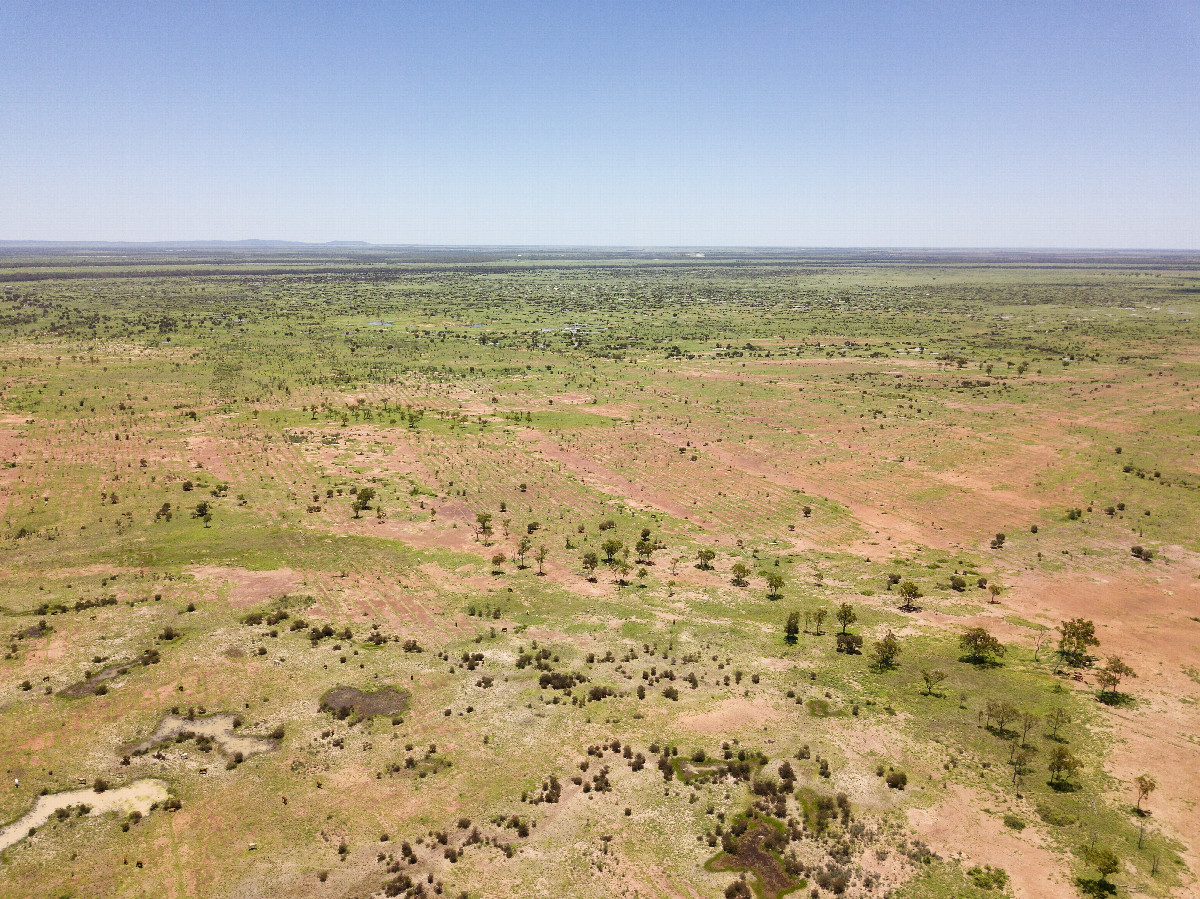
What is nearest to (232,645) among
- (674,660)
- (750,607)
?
Result: (674,660)

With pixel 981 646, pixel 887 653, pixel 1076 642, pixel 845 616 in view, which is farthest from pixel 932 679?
pixel 1076 642

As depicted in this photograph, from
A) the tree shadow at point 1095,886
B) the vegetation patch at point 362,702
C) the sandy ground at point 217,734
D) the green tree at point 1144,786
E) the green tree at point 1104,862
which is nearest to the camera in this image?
the tree shadow at point 1095,886

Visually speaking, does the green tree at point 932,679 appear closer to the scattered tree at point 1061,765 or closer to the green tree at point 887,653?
the green tree at point 887,653

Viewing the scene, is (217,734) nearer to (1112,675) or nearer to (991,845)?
(991,845)

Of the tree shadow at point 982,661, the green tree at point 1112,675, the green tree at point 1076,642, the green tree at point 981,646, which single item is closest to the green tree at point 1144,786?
the green tree at point 1112,675

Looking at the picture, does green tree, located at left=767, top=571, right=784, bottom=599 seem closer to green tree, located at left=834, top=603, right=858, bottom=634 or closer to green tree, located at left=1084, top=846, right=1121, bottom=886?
green tree, located at left=834, top=603, right=858, bottom=634

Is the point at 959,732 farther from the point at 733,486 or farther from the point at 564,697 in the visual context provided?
the point at 733,486
